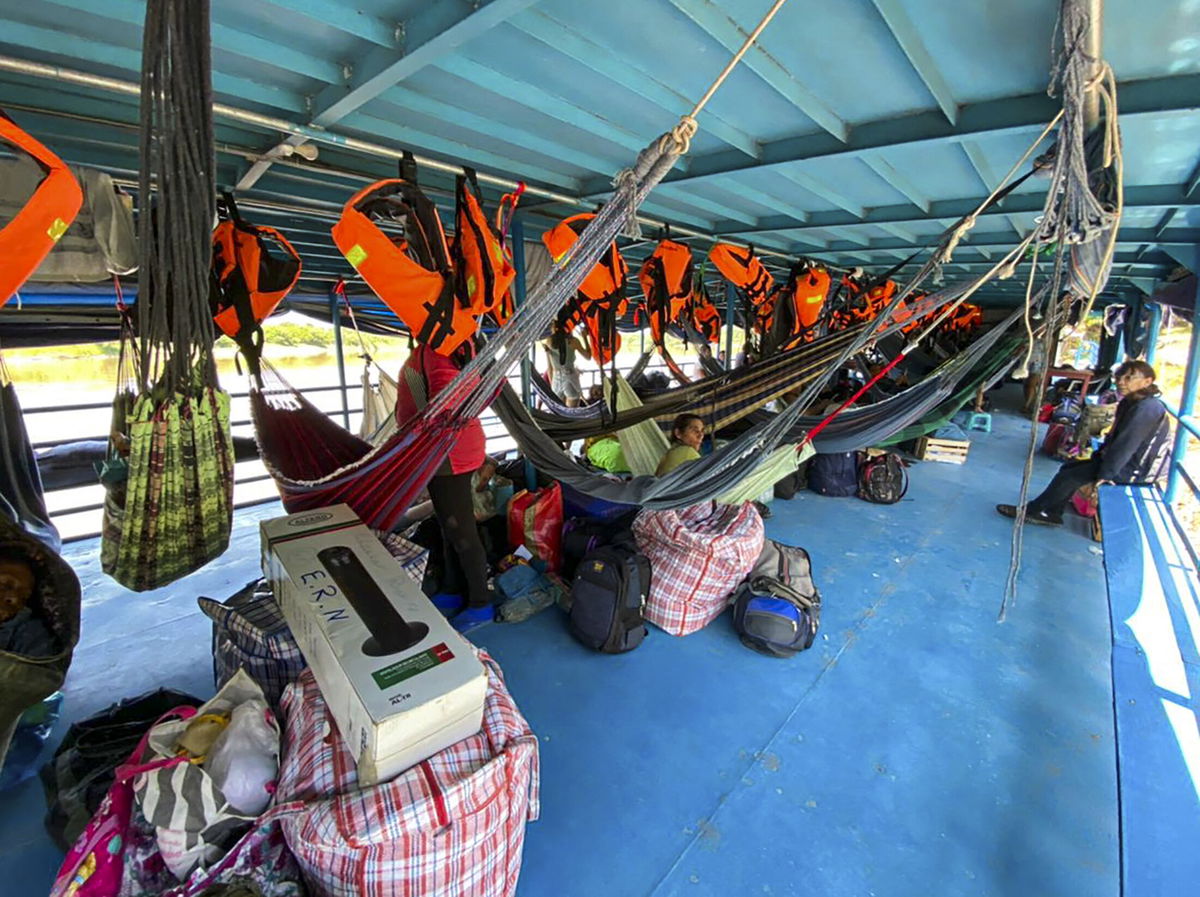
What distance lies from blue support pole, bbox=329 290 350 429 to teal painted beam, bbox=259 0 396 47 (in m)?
3.23

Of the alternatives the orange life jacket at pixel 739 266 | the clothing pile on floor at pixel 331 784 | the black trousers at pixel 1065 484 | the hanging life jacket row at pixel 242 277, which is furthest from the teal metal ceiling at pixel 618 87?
the black trousers at pixel 1065 484

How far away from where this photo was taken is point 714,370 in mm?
4184

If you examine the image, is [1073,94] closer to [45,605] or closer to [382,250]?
[382,250]

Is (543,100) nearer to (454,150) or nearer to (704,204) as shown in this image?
(454,150)

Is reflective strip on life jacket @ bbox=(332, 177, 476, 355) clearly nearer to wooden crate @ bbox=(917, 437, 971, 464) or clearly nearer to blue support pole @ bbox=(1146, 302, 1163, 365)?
wooden crate @ bbox=(917, 437, 971, 464)

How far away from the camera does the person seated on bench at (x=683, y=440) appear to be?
230cm

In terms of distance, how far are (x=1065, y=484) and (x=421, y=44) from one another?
3.75m

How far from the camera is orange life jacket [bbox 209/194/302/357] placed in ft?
4.71

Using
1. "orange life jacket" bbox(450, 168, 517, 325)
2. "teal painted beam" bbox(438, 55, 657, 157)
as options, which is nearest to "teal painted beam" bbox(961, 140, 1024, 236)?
"teal painted beam" bbox(438, 55, 657, 157)

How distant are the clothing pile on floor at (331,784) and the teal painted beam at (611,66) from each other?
4.17 ft

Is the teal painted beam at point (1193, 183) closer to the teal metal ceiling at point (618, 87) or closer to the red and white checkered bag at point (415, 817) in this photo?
the teal metal ceiling at point (618, 87)

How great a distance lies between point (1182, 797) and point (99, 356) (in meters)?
9.98

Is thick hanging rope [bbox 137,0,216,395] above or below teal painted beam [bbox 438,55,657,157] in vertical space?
below

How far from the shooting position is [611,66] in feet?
3.91
